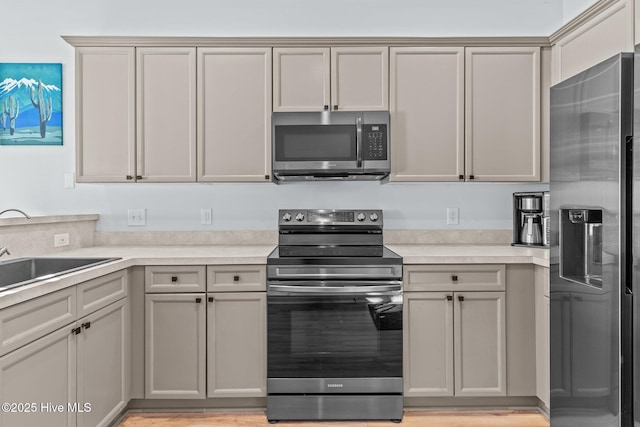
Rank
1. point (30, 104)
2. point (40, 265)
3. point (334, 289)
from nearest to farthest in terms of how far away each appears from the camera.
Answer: point (40, 265) < point (334, 289) < point (30, 104)

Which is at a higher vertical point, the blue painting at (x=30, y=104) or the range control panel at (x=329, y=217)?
the blue painting at (x=30, y=104)

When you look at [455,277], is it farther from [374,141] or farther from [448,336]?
[374,141]

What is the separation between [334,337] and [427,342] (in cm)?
53

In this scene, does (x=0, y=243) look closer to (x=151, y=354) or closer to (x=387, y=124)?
(x=151, y=354)

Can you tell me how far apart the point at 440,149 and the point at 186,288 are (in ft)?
5.70

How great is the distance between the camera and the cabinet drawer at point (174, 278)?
7.88 ft

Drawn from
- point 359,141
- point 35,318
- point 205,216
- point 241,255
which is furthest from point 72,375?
point 359,141

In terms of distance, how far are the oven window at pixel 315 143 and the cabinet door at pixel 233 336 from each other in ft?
2.84

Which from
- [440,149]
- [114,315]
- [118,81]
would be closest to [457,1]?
[440,149]

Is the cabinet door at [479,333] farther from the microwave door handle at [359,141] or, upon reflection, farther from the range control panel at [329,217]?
the microwave door handle at [359,141]

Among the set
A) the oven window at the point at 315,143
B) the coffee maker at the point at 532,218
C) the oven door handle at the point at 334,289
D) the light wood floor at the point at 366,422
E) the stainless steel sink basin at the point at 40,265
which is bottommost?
the light wood floor at the point at 366,422

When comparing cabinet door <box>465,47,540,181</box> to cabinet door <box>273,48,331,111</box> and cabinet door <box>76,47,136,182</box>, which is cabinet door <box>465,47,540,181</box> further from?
cabinet door <box>76,47,136,182</box>

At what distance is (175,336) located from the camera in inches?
94.6

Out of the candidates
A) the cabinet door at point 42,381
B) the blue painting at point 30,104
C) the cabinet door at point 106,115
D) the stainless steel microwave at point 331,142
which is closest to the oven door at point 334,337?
the stainless steel microwave at point 331,142
